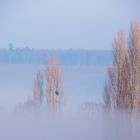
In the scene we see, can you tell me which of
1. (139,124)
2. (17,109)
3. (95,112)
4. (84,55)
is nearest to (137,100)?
(139,124)

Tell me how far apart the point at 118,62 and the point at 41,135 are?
1.84m

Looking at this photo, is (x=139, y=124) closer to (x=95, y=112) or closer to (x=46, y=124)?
(x=95, y=112)

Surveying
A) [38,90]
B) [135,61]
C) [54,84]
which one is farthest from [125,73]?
[38,90]

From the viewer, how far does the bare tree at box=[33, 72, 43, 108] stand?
321 inches

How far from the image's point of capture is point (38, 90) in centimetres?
830

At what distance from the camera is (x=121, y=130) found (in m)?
6.96

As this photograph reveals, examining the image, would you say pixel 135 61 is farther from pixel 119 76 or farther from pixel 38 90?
pixel 38 90

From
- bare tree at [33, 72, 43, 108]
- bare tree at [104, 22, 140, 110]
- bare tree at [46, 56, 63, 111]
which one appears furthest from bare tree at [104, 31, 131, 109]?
bare tree at [33, 72, 43, 108]

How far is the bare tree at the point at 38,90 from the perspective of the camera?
815 centimetres

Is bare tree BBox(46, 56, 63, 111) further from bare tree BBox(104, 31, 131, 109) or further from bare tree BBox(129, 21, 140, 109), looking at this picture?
→ bare tree BBox(129, 21, 140, 109)

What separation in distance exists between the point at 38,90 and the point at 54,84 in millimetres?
404

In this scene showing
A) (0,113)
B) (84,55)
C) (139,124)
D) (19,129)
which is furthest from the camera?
(84,55)

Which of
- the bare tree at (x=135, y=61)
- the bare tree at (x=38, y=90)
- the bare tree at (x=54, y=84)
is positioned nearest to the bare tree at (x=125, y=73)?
the bare tree at (x=135, y=61)

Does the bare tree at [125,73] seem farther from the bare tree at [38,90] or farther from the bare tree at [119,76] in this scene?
the bare tree at [38,90]
